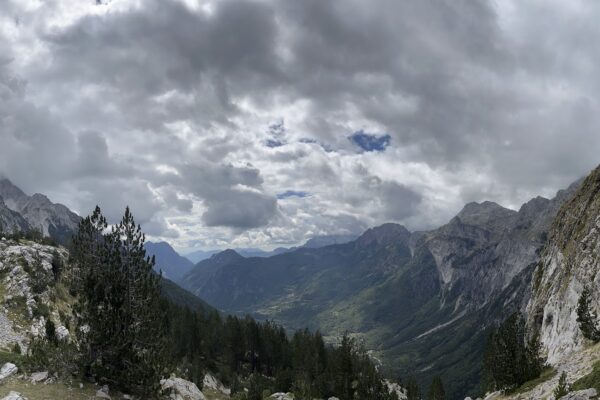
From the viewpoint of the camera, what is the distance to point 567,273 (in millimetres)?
129000

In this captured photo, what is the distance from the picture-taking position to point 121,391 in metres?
34.7

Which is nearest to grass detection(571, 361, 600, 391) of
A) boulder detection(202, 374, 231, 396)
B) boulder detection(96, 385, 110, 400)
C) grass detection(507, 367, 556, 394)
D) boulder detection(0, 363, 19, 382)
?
grass detection(507, 367, 556, 394)

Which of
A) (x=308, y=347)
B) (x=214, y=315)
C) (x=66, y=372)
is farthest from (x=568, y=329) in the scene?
(x=66, y=372)

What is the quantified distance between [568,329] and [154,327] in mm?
111055

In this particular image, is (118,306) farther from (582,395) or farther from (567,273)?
(567,273)

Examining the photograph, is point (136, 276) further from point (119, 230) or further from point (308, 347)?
point (308, 347)

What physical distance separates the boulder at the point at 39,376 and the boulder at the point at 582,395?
1604 inches

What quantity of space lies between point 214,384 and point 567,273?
11098 cm

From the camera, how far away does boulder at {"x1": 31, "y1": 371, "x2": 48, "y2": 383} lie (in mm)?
31981

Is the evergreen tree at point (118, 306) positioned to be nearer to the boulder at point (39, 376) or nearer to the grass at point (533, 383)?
the boulder at point (39, 376)

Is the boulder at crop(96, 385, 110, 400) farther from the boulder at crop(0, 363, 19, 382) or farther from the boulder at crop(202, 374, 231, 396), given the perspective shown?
the boulder at crop(202, 374, 231, 396)

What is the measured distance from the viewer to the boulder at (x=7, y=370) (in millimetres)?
31730

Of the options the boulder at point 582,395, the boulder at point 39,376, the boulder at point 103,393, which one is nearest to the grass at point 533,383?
the boulder at point 582,395

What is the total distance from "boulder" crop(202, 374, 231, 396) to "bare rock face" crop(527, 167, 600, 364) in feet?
234
